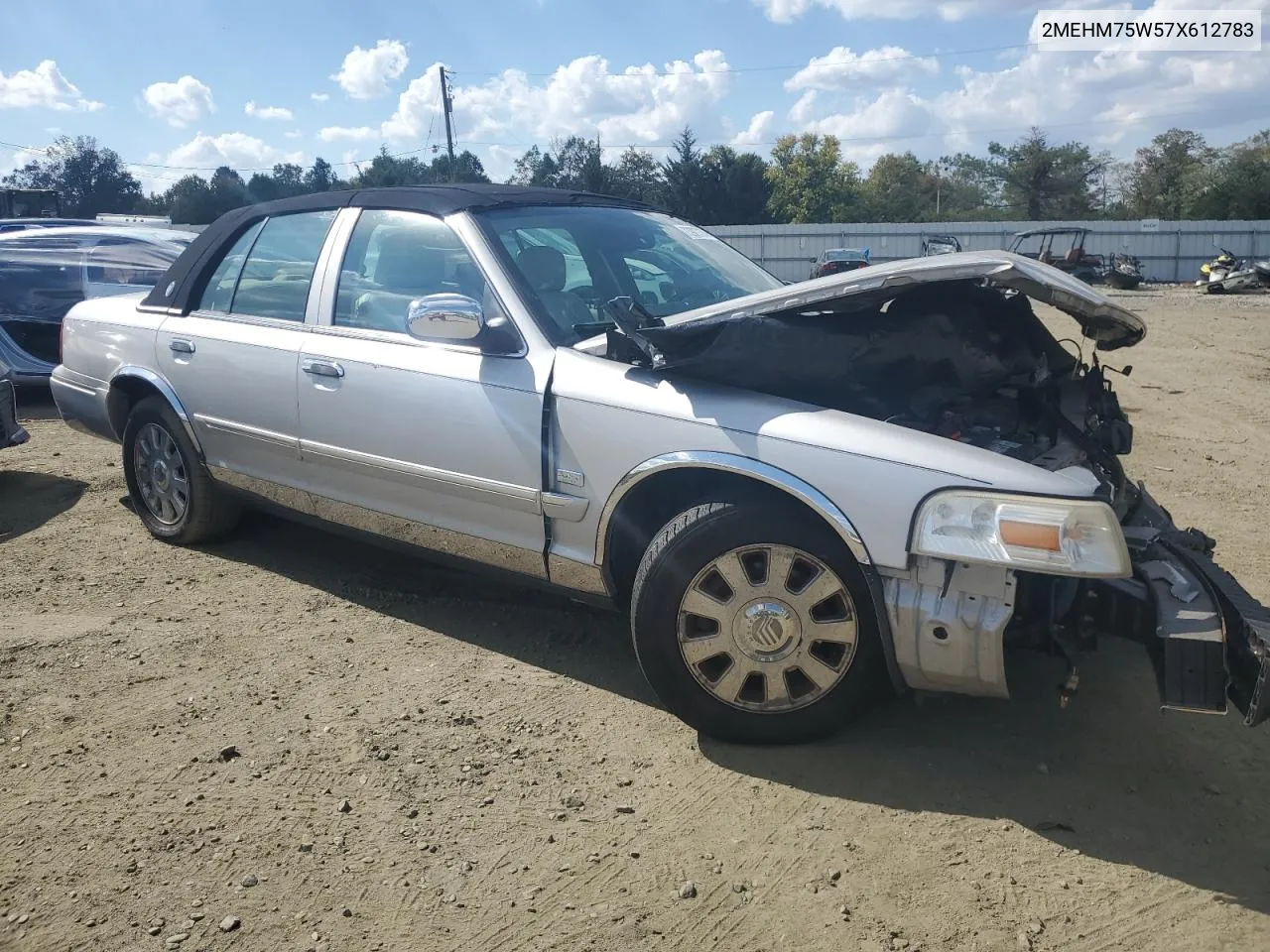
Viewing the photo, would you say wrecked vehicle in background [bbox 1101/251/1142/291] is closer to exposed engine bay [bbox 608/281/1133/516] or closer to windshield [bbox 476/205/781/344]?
windshield [bbox 476/205/781/344]

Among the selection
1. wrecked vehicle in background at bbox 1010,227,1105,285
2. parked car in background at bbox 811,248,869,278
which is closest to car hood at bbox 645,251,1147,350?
parked car in background at bbox 811,248,869,278

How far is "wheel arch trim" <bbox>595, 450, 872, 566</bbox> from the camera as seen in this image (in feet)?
9.32

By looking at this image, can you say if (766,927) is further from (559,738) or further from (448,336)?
(448,336)

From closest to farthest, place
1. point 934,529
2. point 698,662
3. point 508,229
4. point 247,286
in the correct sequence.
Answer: point 934,529, point 698,662, point 508,229, point 247,286

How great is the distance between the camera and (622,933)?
7.83 feet

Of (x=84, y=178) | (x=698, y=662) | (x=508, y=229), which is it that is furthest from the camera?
(x=84, y=178)

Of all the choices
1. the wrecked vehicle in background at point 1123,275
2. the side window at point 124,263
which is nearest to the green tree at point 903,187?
the wrecked vehicle in background at point 1123,275

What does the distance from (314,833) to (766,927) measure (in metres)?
1.25

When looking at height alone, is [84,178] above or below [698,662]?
above

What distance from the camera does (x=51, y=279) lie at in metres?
9.65

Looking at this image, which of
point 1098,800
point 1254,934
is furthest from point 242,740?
point 1254,934

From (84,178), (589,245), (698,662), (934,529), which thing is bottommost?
(698,662)

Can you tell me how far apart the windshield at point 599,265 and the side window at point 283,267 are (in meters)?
0.93

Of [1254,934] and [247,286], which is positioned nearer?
[1254,934]
